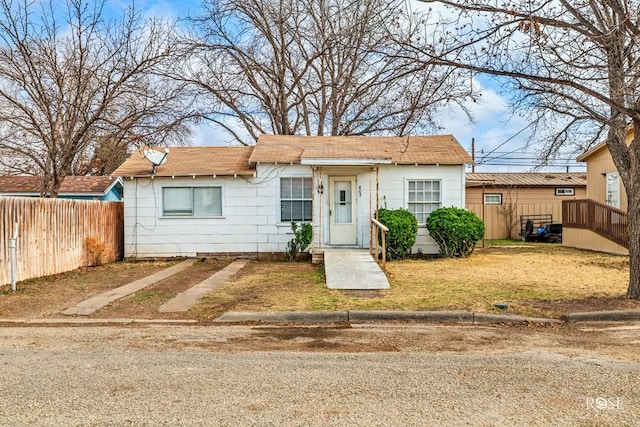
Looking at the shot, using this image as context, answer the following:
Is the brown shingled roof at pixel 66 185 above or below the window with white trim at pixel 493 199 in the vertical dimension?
above

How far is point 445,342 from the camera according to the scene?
18.9ft

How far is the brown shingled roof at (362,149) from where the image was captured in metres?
14.6

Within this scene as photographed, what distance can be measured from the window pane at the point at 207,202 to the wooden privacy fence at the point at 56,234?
2657mm

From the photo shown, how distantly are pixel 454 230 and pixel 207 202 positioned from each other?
24.5 ft

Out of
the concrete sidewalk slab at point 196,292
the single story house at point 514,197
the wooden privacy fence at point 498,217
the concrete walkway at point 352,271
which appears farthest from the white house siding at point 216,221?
the single story house at point 514,197

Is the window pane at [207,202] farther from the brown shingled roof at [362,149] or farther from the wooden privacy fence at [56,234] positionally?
the wooden privacy fence at [56,234]

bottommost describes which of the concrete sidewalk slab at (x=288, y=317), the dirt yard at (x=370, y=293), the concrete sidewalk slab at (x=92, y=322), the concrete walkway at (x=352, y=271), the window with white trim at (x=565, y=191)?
the concrete sidewalk slab at (x=92, y=322)

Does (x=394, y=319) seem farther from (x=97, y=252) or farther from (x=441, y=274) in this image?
(x=97, y=252)

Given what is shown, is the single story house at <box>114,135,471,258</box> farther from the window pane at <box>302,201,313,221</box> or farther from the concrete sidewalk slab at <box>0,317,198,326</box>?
the concrete sidewalk slab at <box>0,317,198,326</box>

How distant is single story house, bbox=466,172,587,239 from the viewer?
25734 mm

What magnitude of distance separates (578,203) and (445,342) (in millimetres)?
15214

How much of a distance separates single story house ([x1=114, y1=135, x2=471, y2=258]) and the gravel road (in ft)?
27.7

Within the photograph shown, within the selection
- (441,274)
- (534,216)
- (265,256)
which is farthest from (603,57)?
(534,216)

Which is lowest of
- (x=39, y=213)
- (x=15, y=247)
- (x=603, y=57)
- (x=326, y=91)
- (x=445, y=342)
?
(x=445, y=342)
